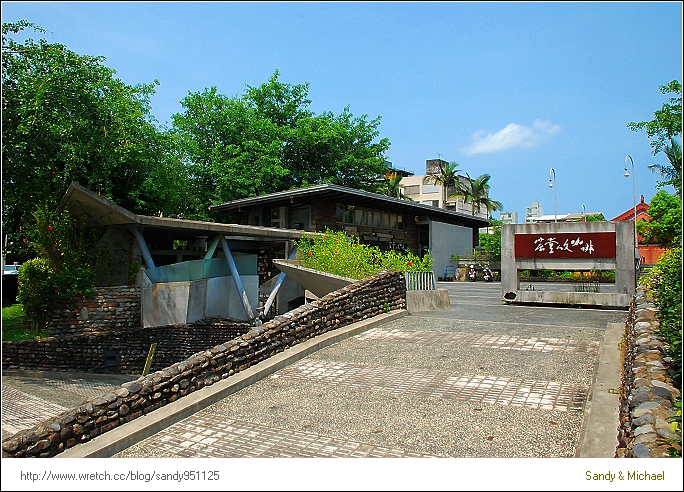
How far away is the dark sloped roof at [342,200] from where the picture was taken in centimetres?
2106

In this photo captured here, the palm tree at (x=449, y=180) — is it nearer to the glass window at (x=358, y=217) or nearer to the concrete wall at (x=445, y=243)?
the concrete wall at (x=445, y=243)

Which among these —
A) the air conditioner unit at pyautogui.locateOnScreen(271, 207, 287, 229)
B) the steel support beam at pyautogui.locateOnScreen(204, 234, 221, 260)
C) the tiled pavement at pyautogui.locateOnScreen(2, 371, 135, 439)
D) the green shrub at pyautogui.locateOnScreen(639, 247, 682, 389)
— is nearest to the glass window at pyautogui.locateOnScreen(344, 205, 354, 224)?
the air conditioner unit at pyautogui.locateOnScreen(271, 207, 287, 229)

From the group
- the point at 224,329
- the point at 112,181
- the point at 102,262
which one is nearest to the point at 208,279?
the point at 224,329

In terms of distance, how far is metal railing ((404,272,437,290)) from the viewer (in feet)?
41.8

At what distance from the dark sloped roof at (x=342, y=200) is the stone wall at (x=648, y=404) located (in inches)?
630

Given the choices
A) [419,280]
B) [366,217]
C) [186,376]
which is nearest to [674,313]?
[186,376]

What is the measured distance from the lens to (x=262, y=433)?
17.3 feet

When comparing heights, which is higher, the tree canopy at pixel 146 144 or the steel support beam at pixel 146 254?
the tree canopy at pixel 146 144

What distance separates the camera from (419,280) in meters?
13.0

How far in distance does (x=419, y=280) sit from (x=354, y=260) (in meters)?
1.66

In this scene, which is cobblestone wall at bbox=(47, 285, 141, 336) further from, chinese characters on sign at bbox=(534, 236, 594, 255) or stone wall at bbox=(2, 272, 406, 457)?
chinese characters on sign at bbox=(534, 236, 594, 255)

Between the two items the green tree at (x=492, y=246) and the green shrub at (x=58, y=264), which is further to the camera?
the green tree at (x=492, y=246)

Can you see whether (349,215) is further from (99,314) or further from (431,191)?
(431,191)

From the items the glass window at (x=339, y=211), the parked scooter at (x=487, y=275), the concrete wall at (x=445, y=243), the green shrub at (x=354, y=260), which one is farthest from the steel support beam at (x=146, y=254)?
the parked scooter at (x=487, y=275)
